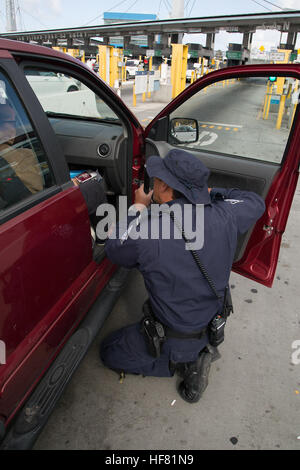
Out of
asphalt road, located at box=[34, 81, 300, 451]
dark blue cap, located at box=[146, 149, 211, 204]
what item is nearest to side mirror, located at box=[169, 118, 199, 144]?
dark blue cap, located at box=[146, 149, 211, 204]

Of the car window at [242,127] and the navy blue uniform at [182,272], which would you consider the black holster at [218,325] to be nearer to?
the navy blue uniform at [182,272]

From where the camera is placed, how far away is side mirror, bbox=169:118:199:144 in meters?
2.84

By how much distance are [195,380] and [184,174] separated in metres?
1.27

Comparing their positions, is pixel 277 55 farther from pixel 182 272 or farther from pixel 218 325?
pixel 182 272

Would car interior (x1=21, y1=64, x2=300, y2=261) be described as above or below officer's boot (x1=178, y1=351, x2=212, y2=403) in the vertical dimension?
above

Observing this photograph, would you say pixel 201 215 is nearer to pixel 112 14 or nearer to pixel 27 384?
pixel 27 384

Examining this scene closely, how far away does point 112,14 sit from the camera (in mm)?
84000

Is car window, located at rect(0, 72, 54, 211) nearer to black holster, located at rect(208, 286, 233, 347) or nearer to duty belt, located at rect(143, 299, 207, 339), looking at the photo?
duty belt, located at rect(143, 299, 207, 339)

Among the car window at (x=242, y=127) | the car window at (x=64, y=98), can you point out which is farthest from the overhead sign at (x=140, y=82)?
the car window at (x=64, y=98)

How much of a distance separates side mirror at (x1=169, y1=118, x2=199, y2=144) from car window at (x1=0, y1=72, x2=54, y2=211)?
4.91 ft

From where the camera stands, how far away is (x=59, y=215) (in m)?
1.61

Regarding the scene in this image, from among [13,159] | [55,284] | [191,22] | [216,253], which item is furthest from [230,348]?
[191,22]

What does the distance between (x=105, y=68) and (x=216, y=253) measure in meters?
16.0
